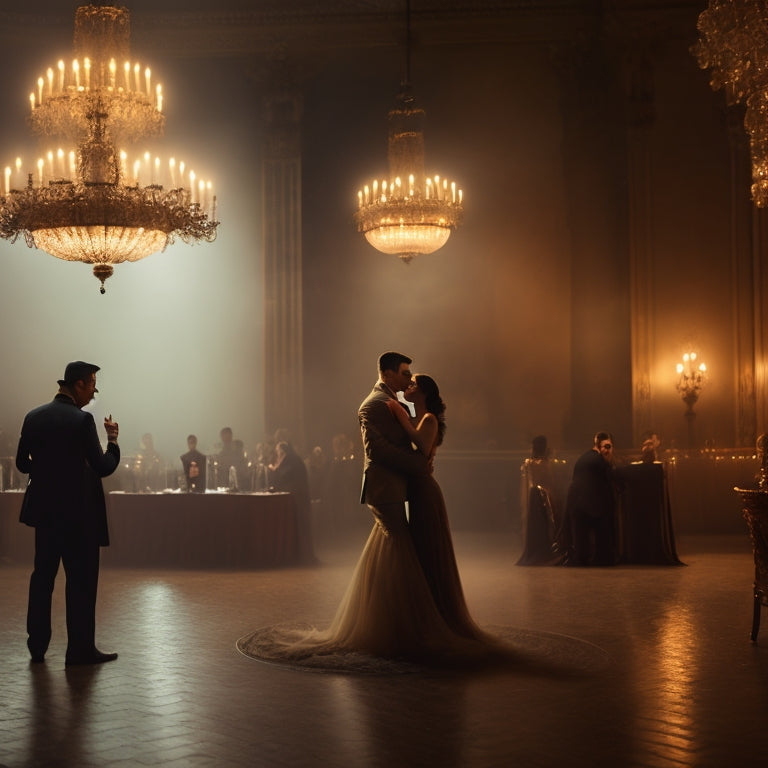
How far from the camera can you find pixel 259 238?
14969mm

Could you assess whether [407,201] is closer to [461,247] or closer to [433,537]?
[461,247]

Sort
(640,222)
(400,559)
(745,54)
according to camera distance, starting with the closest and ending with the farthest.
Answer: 1. (400,559)
2. (745,54)
3. (640,222)

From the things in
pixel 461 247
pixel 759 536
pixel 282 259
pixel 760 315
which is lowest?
pixel 759 536

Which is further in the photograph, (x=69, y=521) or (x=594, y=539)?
(x=594, y=539)

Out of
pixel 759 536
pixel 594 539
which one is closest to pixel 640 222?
pixel 594 539

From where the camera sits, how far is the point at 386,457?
6477 millimetres

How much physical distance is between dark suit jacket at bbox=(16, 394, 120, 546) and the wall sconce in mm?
9476

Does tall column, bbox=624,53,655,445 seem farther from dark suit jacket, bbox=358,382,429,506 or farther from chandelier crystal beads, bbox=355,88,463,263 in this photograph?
dark suit jacket, bbox=358,382,429,506

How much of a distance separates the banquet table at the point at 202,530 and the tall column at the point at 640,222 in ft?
18.4

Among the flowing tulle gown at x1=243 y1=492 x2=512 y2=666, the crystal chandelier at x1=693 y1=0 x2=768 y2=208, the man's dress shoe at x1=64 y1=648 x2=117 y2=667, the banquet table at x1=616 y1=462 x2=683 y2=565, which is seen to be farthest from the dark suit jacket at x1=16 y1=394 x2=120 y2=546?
the banquet table at x1=616 y1=462 x2=683 y2=565

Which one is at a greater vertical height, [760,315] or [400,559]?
[760,315]

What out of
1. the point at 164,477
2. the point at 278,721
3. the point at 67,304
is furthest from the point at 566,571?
the point at 67,304

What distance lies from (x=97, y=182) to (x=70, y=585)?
3.72 metres

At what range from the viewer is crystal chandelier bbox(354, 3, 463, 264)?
36.1 feet
